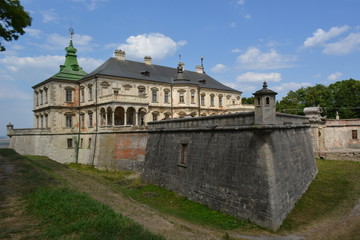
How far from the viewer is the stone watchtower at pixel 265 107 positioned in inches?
422

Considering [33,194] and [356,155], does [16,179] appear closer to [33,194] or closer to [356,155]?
[33,194]

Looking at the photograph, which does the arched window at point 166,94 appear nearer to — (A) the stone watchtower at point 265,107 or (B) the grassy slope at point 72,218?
(B) the grassy slope at point 72,218

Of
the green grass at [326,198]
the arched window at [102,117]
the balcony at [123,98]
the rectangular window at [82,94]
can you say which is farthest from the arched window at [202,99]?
the green grass at [326,198]

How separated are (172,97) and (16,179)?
25.1m

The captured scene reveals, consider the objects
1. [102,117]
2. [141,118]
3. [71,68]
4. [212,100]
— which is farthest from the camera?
Answer: [212,100]

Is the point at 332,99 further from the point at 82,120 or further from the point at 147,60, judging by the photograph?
the point at 82,120

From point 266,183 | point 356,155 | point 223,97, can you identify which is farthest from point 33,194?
point 223,97

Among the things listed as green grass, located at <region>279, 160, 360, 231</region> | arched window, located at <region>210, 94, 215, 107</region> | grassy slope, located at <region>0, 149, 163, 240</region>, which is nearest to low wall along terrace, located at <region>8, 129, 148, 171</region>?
grassy slope, located at <region>0, 149, 163, 240</region>

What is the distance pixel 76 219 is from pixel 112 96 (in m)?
21.2

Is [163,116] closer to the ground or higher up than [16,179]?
higher up

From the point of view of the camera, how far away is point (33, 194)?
10.7 meters

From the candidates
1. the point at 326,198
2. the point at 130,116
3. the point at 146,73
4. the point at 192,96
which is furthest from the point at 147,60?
the point at 326,198

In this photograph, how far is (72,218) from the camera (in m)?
8.05

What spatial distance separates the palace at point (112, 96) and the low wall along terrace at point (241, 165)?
11220 mm
